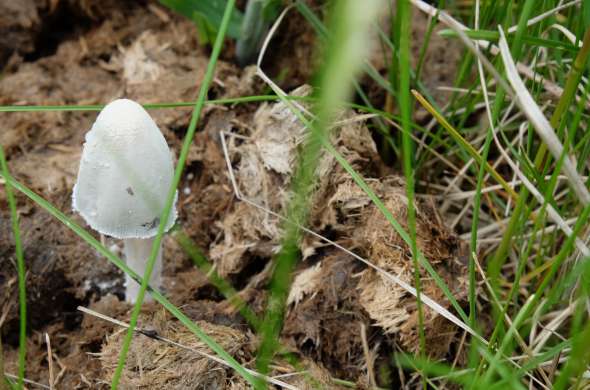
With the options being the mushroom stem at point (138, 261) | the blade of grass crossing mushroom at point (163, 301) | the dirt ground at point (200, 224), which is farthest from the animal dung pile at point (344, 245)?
the blade of grass crossing mushroom at point (163, 301)

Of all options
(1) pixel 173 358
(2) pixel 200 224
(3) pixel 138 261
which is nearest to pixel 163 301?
(1) pixel 173 358

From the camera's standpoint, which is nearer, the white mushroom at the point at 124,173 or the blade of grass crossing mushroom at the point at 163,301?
the blade of grass crossing mushroom at the point at 163,301

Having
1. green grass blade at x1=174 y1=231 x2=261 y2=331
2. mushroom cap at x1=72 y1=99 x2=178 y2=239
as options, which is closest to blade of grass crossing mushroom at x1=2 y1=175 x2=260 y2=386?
mushroom cap at x1=72 y1=99 x2=178 y2=239

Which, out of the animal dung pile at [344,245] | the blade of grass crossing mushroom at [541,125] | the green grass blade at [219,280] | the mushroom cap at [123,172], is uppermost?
the blade of grass crossing mushroom at [541,125]

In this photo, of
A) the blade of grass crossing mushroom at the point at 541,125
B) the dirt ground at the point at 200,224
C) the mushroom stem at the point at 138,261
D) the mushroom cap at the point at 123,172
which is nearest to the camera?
the blade of grass crossing mushroom at the point at 541,125

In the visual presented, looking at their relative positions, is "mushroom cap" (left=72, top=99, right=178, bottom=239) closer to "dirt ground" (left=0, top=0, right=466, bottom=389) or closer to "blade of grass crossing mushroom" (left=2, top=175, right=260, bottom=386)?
"blade of grass crossing mushroom" (left=2, top=175, right=260, bottom=386)

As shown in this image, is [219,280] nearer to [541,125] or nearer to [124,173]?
[124,173]

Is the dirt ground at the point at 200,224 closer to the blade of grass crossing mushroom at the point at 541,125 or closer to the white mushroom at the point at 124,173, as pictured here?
the white mushroom at the point at 124,173
